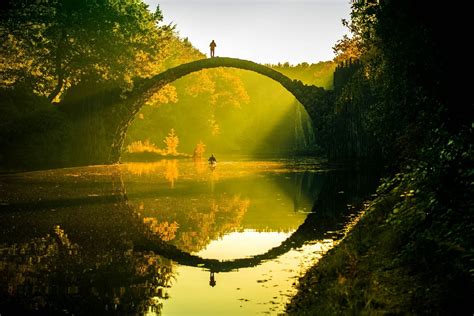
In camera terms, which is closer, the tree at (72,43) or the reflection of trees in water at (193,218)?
the reflection of trees in water at (193,218)

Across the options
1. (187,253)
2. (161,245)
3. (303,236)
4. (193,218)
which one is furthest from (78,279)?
(193,218)

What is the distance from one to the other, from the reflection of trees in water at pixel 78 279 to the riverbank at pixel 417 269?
2424mm

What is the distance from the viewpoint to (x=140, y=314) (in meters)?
7.51

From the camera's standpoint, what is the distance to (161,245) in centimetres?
1215

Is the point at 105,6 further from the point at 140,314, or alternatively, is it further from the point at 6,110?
the point at 140,314

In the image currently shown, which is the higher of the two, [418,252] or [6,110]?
[6,110]

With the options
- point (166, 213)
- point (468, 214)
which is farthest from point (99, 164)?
point (468, 214)

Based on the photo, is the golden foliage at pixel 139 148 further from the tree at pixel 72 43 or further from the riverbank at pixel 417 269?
the riverbank at pixel 417 269

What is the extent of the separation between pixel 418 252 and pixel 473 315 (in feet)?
6.30

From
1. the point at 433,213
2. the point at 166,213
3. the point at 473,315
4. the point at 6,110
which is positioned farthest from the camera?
the point at 6,110

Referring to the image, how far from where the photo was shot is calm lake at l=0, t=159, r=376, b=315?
8195mm

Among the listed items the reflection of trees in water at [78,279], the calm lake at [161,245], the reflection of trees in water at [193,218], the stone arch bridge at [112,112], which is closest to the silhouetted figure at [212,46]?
the stone arch bridge at [112,112]

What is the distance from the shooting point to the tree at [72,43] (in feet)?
115

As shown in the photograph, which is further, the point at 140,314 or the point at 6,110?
the point at 6,110
